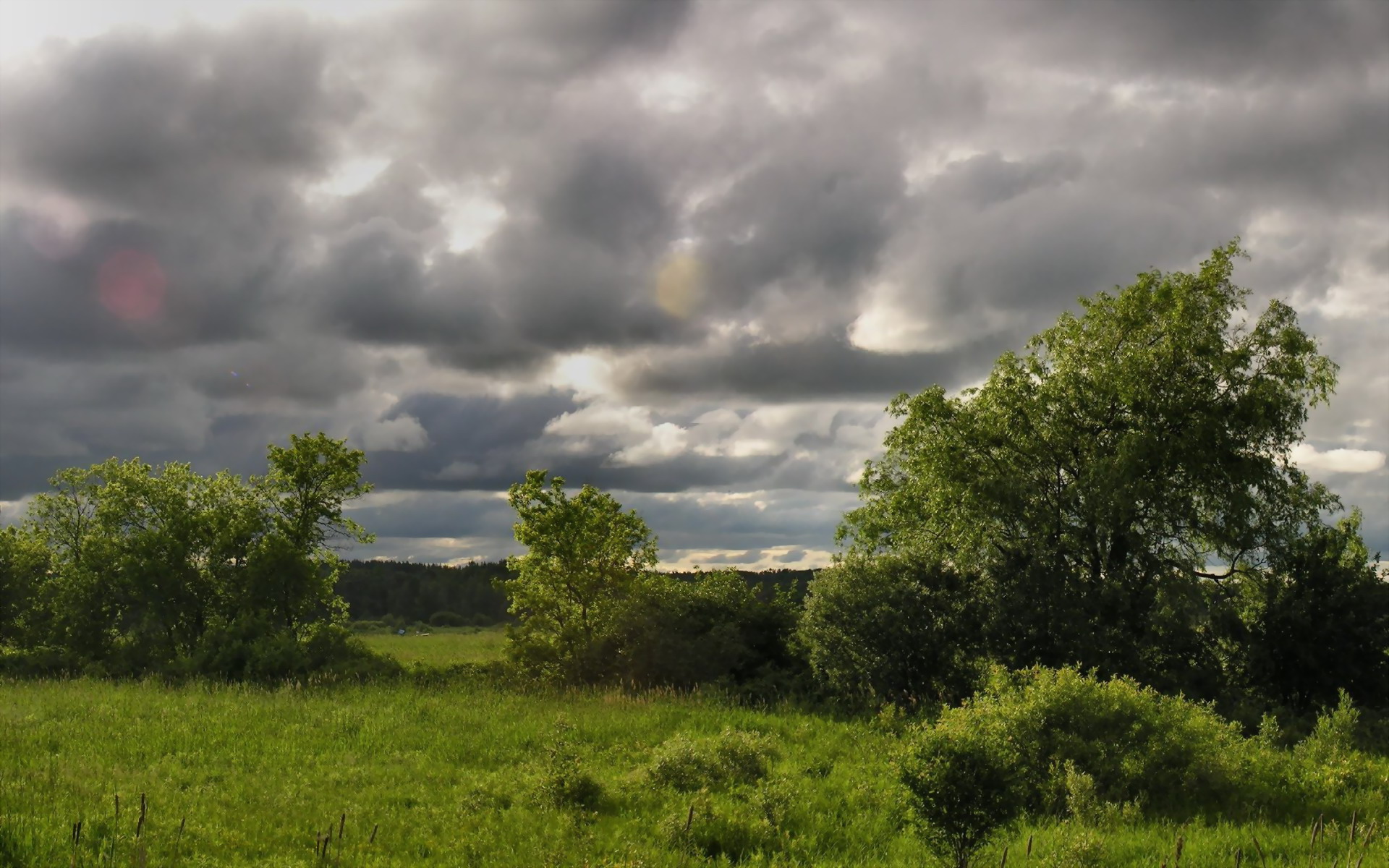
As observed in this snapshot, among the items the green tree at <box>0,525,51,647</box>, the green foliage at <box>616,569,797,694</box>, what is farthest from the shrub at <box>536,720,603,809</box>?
the green tree at <box>0,525,51,647</box>

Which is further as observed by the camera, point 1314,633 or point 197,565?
point 197,565

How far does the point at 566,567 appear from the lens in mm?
33062

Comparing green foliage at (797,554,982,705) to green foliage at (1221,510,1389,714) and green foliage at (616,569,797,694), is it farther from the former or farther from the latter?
green foliage at (1221,510,1389,714)

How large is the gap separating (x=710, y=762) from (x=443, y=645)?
49664 millimetres

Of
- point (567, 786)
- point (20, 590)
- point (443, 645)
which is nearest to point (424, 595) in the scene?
point (443, 645)

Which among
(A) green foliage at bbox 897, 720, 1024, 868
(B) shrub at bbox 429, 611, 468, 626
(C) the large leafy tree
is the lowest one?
(B) shrub at bbox 429, 611, 468, 626

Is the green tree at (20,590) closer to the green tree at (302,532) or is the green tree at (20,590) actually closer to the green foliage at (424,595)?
the green tree at (302,532)

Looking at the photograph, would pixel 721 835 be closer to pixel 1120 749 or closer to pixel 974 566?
pixel 1120 749

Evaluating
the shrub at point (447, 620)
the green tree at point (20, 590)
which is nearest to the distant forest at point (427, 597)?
the shrub at point (447, 620)

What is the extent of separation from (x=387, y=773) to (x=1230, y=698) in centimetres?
2167

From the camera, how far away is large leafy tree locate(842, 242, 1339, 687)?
24.7 m

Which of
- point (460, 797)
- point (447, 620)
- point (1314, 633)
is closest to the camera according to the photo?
point (460, 797)

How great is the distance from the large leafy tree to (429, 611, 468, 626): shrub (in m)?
71.1

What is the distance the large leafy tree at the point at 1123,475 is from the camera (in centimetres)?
2467
